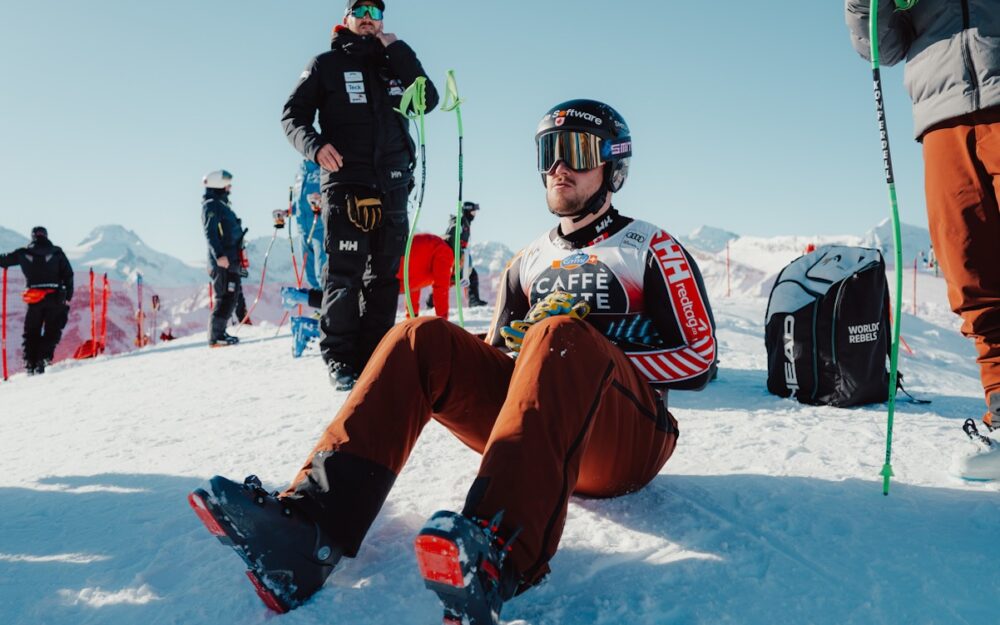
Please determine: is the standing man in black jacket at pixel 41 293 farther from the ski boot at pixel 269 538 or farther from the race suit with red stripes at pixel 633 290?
the ski boot at pixel 269 538

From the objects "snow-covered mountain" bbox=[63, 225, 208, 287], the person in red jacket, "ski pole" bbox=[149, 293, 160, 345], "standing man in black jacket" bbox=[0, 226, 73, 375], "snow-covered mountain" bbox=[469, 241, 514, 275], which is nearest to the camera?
the person in red jacket

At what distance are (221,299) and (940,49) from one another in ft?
27.2

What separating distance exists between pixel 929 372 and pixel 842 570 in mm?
4267

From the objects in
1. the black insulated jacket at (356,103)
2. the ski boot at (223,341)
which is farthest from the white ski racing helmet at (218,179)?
the black insulated jacket at (356,103)

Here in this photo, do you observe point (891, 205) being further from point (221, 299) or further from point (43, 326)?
point (43, 326)

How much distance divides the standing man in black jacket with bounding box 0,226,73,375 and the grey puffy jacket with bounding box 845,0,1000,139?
34.0 feet

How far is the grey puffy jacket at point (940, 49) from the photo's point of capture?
6.57ft

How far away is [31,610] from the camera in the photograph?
148 cm

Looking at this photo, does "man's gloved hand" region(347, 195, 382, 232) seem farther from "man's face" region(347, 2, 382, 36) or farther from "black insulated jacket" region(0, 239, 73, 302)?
"black insulated jacket" region(0, 239, 73, 302)

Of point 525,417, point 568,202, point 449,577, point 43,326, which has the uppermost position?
point 568,202

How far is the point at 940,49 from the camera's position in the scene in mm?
2135

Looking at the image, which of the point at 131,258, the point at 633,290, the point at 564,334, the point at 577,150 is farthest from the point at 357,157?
the point at 131,258

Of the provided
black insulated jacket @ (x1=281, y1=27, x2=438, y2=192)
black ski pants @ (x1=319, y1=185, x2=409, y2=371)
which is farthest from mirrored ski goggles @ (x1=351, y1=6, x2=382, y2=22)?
black ski pants @ (x1=319, y1=185, x2=409, y2=371)

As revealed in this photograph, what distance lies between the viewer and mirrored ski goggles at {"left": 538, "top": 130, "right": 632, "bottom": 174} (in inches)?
91.0
